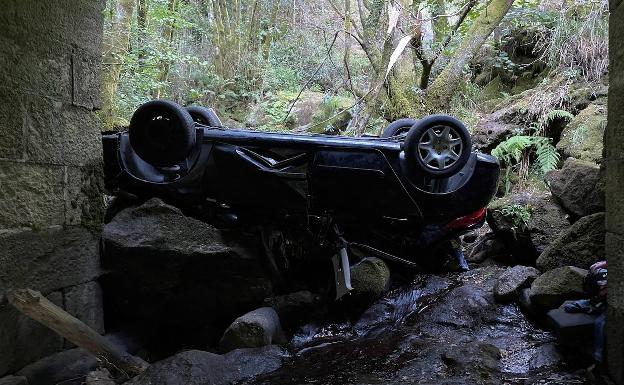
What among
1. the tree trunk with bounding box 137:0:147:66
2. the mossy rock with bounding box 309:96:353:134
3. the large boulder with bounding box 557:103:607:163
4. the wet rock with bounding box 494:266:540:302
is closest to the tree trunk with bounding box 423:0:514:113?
the mossy rock with bounding box 309:96:353:134

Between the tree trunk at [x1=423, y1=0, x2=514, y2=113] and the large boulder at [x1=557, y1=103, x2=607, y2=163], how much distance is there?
2.39 meters

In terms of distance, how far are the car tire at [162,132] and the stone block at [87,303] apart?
1.20m

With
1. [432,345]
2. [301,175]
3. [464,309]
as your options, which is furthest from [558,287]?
[301,175]

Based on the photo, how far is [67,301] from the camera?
145 inches

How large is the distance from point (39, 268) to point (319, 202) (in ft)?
7.58

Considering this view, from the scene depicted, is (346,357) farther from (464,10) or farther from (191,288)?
(464,10)

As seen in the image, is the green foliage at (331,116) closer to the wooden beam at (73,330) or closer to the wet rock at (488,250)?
the wet rock at (488,250)

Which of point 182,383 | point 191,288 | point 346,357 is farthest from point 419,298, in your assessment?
point 182,383

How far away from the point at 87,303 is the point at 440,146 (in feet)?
10.5

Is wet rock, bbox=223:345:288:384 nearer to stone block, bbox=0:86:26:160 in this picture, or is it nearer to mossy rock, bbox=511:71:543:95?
stone block, bbox=0:86:26:160

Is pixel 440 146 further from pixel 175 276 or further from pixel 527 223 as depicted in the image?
pixel 175 276

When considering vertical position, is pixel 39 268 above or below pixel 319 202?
below

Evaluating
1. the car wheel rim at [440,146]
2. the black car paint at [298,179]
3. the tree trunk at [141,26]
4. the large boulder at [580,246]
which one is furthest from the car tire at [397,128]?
the tree trunk at [141,26]

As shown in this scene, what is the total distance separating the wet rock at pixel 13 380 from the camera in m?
3.00
